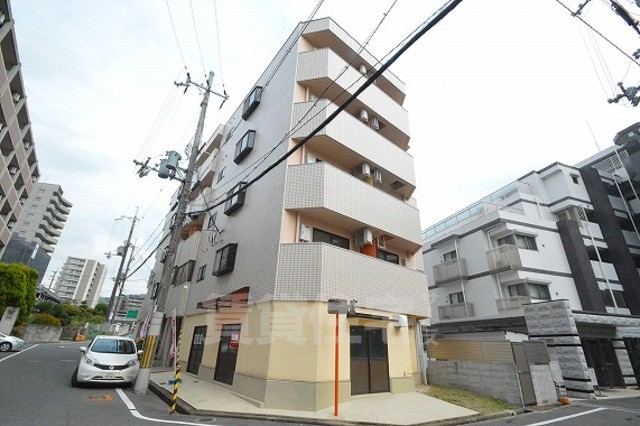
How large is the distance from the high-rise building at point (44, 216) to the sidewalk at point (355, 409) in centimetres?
7704

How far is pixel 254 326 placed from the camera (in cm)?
925

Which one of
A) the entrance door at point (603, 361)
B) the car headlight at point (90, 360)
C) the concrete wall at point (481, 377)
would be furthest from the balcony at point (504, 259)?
the car headlight at point (90, 360)

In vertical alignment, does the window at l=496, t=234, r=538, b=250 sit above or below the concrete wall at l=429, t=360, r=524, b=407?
above

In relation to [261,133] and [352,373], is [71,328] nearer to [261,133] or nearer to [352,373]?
[261,133]

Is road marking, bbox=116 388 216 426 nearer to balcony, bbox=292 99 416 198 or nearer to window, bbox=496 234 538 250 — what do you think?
balcony, bbox=292 99 416 198

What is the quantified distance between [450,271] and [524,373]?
495 inches

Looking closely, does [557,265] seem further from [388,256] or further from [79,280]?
[79,280]

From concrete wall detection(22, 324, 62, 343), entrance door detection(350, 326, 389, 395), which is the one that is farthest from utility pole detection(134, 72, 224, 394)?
concrete wall detection(22, 324, 62, 343)

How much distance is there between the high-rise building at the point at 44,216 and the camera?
6412 cm

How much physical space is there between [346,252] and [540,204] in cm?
2055

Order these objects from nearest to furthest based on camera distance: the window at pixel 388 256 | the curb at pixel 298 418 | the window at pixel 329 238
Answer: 1. the curb at pixel 298 418
2. the window at pixel 329 238
3. the window at pixel 388 256

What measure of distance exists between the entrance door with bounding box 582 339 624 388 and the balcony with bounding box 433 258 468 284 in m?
7.16

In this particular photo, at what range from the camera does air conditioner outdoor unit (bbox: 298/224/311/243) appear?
33.1ft

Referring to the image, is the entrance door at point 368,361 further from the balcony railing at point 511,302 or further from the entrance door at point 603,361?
the entrance door at point 603,361
